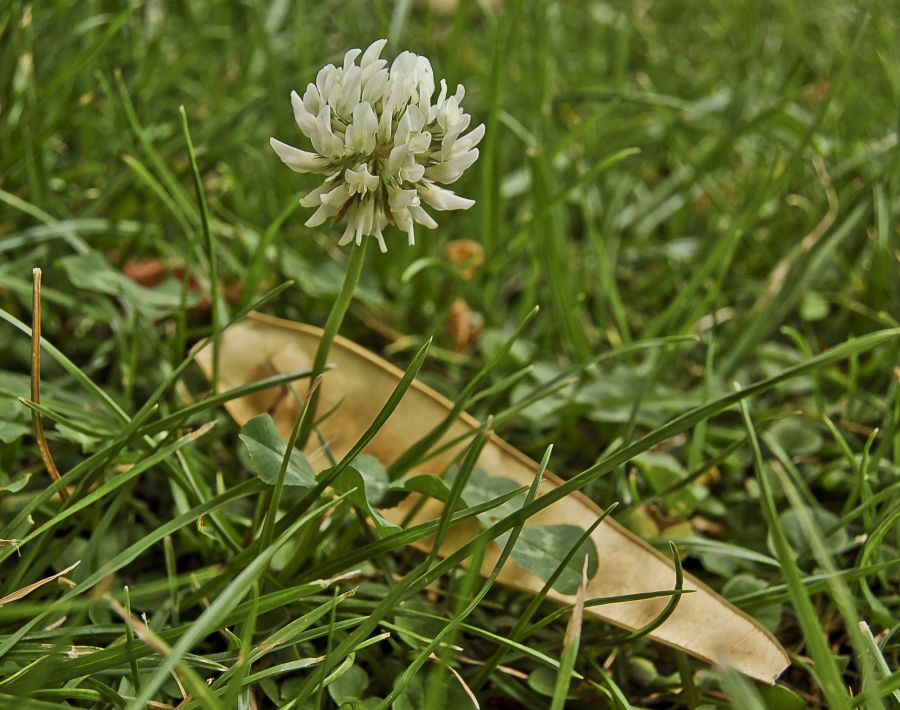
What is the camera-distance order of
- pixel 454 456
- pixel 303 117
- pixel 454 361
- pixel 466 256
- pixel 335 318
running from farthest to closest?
1. pixel 466 256
2. pixel 454 361
3. pixel 454 456
4. pixel 335 318
5. pixel 303 117

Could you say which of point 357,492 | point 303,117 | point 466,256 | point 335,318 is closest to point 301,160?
point 303,117

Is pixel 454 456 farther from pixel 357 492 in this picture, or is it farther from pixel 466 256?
pixel 466 256

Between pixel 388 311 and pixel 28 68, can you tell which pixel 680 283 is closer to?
pixel 388 311

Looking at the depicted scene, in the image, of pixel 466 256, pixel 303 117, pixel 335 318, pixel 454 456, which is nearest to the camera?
pixel 303 117

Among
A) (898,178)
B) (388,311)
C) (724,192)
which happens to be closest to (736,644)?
(388,311)

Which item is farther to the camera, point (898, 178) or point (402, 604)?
point (898, 178)

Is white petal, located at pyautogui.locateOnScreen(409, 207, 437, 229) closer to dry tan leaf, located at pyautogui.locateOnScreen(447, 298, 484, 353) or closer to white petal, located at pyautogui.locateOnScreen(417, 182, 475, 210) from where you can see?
white petal, located at pyautogui.locateOnScreen(417, 182, 475, 210)

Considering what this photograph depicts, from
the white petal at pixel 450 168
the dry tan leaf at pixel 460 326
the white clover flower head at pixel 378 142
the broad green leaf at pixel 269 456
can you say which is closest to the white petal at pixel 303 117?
the white clover flower head at pixel 378 142
